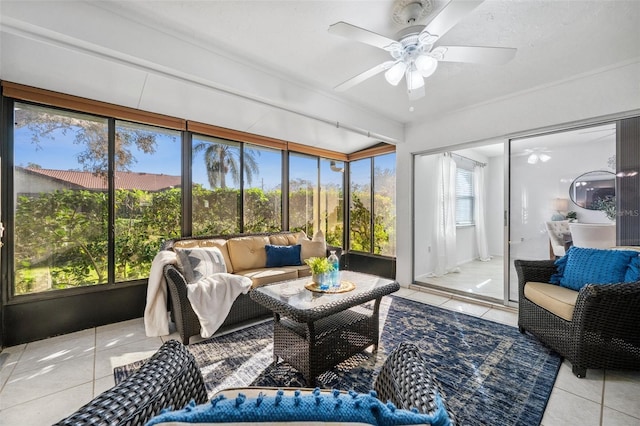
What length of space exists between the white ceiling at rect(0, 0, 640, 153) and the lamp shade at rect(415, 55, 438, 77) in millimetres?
300

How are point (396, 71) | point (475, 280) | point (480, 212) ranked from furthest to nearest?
point (480, 212)
point (475, 280)
point (396, 71)

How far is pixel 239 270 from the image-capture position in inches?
135

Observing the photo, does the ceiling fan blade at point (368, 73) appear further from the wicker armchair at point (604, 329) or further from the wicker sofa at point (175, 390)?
the wicker armchair at point (604, 329)

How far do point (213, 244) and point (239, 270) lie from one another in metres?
0.46

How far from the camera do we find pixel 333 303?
1.96 metres

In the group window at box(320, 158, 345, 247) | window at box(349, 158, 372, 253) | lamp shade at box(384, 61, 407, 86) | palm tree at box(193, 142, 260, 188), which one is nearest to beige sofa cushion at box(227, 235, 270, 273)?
palm tree at box(193, 142, 260, 188)

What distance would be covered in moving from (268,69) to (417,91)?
1.48 meters

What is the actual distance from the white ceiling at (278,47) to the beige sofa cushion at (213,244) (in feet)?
5.22

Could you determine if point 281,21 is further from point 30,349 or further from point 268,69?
point 30,349

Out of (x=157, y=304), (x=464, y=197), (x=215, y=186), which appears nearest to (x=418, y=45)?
(x=215, y=186)

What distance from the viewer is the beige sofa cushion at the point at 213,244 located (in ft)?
10.6

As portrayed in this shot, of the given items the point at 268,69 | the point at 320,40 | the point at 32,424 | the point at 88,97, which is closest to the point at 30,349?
the point at 32,424

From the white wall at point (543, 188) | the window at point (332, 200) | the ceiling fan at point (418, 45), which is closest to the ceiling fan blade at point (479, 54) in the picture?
the ceiling fan at point (418, 45)

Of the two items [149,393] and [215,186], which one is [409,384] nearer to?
[149,393]
